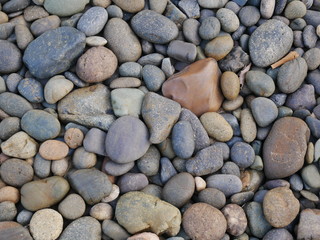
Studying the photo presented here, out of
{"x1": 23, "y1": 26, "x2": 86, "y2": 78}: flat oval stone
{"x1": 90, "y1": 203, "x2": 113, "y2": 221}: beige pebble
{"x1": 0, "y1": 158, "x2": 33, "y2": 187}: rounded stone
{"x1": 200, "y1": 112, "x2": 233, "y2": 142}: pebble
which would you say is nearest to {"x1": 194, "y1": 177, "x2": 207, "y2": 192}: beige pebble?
{"x1": 200, "y1": 112, "x2": 233, "y2": 142}: pebble

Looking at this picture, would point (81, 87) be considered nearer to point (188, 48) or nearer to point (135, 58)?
point (135, 58)

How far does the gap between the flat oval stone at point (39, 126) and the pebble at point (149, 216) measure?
681 millimetres

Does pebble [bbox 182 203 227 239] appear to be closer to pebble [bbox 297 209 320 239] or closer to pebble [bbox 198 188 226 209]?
pebble [bbox 198 188 226 209]

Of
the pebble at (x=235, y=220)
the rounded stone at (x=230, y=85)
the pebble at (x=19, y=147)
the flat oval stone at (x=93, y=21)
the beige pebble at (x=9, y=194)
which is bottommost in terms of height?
the beige pebble at (x=9, y=194)

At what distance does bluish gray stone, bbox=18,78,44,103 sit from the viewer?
2568 mm

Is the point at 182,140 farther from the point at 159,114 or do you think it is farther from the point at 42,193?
the point at 42,193

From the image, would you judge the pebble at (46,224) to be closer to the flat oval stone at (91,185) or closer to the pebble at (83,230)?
the pebble at (83,230)

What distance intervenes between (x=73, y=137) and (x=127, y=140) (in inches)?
14.3

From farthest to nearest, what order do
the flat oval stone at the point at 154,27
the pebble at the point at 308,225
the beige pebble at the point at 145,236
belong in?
the flat oval stone at the point at 154,27, the pebble at the point at 308,225, the beige pebble at the point at 145,236

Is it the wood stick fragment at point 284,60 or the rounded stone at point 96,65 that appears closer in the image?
the rounded stone at point 96,65

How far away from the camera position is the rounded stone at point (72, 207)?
2.28 meters

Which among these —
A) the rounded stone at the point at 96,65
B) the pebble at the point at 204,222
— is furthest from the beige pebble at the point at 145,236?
the rounded stone at the point at 96,65

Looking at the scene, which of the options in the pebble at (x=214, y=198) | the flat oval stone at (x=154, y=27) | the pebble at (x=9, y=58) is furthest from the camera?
the flat oval stone at (x=154, y=27)

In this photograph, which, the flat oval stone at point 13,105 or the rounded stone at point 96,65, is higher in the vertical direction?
the rounded stone at point 96,65
